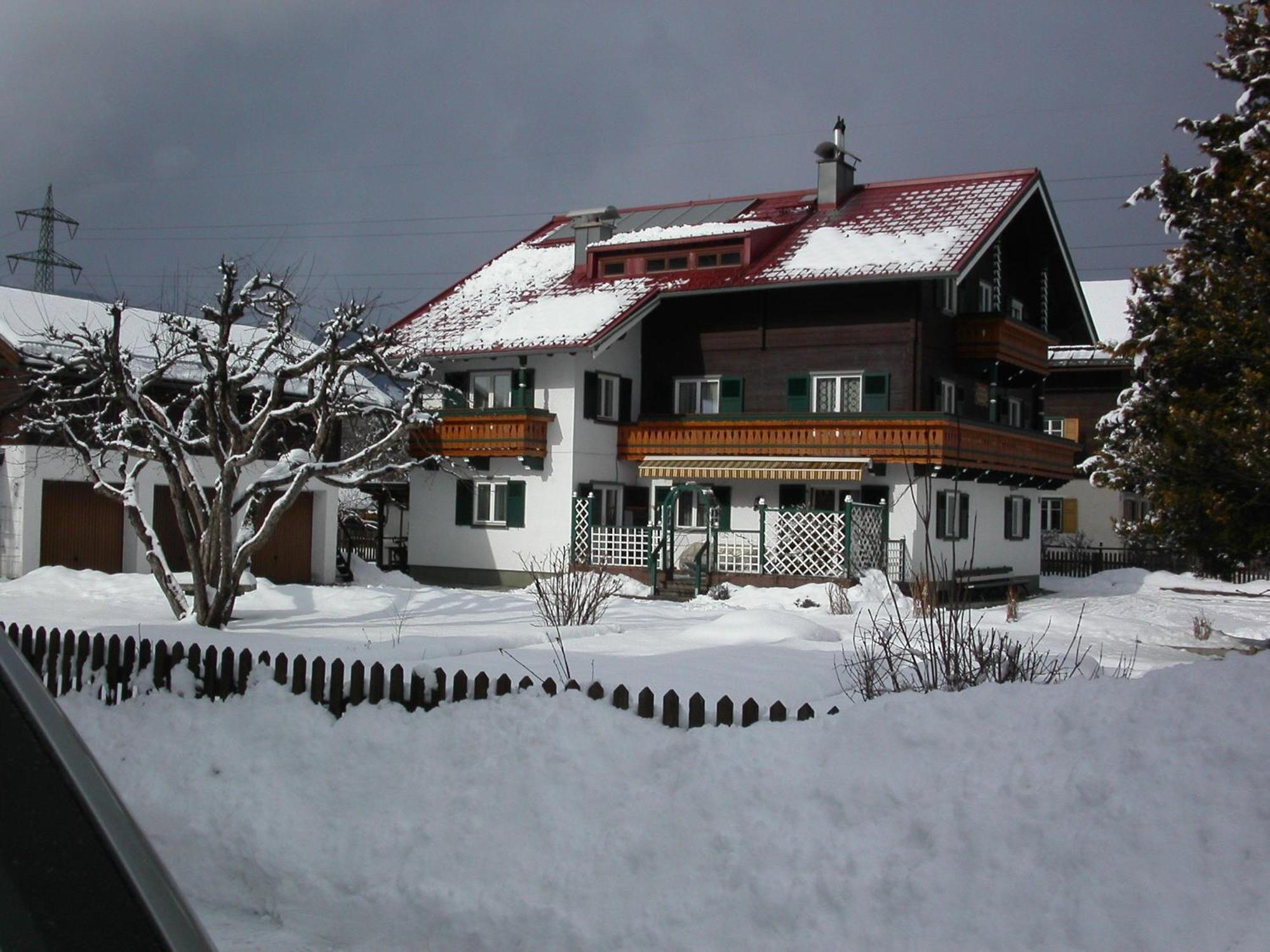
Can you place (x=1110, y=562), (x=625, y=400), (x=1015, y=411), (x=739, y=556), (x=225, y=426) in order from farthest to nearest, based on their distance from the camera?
(x=1110, y=562) < (x=1015, y=411) < (x=625, y=400) < (x=739, y=556) < (x=225, y=426)

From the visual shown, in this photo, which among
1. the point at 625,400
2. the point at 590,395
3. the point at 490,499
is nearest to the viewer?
the point at 590,395

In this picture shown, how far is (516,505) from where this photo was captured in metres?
32.7

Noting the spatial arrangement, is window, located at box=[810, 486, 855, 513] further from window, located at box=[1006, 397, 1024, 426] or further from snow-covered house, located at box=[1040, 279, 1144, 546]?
snow-covered house, located at box=[1040, 279, 1144, 546]

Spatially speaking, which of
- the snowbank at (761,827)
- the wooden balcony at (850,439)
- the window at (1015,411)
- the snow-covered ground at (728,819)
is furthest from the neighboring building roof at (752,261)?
the snowbank at (761,827)

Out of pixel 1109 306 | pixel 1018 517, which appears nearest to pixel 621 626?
pixel 1018 517

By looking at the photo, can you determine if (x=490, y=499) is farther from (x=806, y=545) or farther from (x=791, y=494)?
(x=806, y=545)

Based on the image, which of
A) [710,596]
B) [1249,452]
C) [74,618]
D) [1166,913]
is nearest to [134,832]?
[1166,913]

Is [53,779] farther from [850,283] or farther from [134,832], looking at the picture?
[850,283]

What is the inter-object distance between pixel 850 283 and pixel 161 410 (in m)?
17.7

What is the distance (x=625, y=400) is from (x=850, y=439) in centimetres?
716

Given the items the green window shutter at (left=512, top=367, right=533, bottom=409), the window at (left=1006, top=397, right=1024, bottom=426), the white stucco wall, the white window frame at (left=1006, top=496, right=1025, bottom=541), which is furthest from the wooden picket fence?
the window at (left=1006, top=397, right=1024, bottom=426)

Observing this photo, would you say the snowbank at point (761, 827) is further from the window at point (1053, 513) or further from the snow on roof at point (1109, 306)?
the snow on roof at point (1109, 306)

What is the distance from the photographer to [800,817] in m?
6.44

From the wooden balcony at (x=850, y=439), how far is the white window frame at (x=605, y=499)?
92 centimetres
